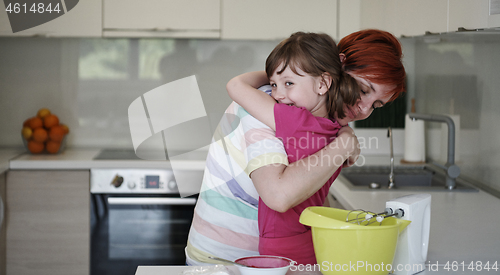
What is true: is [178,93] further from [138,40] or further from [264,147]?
[264,147]

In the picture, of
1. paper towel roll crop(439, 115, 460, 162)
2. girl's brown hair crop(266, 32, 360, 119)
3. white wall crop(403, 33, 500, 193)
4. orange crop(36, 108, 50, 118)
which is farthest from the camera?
orange crop(36, 108, 50, 118)

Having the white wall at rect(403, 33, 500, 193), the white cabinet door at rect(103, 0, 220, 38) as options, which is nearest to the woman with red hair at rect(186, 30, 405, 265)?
the white wall at rect(403, 33, 500, 193)

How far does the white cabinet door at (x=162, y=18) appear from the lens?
2.26 metres

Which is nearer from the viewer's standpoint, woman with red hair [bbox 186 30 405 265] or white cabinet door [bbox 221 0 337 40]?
woman with red hair [bbox 186 30 405 265]

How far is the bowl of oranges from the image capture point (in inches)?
92.3

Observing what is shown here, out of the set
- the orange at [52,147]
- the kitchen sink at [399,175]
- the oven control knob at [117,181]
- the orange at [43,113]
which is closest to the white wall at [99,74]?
the orange at [43,113]

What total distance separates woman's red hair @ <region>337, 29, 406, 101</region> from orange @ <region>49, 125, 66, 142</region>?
1919mm

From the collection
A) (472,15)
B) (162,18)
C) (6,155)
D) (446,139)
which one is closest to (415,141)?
(446,139)

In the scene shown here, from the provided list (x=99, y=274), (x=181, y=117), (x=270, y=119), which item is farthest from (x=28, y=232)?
(x=270, y=119)

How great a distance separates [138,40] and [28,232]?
1235 millimetres

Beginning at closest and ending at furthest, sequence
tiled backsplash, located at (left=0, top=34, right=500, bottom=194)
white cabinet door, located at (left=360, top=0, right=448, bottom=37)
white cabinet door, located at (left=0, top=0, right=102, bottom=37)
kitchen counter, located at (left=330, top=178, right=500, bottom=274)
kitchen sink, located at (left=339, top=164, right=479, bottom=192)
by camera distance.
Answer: kitchen counter, located at (left=330, top=178, right=500, bottom=274) → white cabinet door, located at (left=360, top=0, right=448, bottom=37) → kitchen sink, located at (left=339, top=164, right=479, bottom=192) → white cabinet door, located at (left=0, top=0, right=102, bottom=37) → tiled backsplash, located at (left=0, top=34, right=500, bottom=194)

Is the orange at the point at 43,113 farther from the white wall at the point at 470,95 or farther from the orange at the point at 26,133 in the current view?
the white wall at the point at 470,95

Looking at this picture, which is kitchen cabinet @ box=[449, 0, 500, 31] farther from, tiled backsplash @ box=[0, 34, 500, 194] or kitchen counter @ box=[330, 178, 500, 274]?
tiled backsplash @ box=[0, 34, 500, 194]

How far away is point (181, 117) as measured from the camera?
2.68 meters
